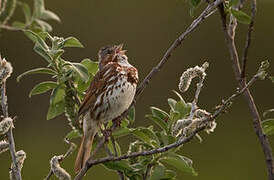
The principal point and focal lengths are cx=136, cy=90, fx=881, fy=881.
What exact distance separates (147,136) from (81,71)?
20 cm

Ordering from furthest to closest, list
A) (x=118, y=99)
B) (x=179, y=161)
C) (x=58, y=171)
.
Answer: (x=118, y=99) → (x=179, y=161) → (x=58, y=171)

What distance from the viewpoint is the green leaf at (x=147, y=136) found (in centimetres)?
187

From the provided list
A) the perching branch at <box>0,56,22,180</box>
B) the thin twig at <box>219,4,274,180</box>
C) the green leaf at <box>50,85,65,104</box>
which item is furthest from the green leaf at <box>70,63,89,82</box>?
the thin twig at <box>219,4,274,180</box>

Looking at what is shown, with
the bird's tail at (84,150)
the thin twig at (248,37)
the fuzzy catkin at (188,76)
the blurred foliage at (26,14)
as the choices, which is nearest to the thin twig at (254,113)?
the thin twig at (248,37)

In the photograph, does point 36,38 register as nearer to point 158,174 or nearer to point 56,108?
point 56,108

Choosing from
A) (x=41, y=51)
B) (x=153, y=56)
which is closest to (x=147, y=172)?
(x=41, y=51)

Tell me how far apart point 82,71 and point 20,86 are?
214 inches

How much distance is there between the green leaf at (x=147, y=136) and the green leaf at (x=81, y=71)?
0.51 feet

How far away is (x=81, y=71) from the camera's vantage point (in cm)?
188

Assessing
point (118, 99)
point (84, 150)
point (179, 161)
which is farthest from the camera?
point (118, 99)

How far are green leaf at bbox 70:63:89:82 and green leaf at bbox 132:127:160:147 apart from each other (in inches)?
6.1

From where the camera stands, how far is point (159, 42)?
26.5 feet

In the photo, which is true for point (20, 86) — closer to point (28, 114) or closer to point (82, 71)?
point (28, 114)

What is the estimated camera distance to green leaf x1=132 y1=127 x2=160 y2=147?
187cm
